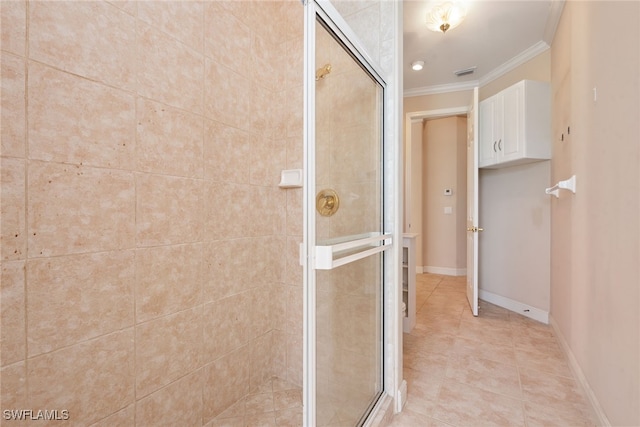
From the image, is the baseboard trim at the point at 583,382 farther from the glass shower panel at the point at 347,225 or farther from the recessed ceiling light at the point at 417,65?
the recessed ceiling light at the point at 417,65

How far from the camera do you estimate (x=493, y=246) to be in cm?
360

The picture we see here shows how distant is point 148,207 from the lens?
1.29 metres

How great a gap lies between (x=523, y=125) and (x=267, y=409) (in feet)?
11.0

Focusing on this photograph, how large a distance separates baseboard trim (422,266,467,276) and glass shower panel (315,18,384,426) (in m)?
4.00

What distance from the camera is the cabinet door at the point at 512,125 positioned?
2.96 metres

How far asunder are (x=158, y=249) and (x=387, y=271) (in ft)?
3.87

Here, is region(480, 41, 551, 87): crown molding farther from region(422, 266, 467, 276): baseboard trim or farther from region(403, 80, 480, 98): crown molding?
region(422, 266, 467, 276): baseboard trim

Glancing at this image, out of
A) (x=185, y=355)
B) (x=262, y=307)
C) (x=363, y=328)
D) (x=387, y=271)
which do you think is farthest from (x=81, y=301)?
(x=387, y=271)

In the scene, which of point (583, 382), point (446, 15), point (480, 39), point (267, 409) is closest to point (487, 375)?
point (583, 382)

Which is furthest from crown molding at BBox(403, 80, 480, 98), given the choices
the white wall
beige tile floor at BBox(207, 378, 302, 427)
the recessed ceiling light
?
beige tile floor at BBox(207, 378, 302, 427)

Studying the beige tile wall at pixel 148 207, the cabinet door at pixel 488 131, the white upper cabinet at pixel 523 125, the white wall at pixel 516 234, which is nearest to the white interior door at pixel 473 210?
the cabinet door at pixel 488 131

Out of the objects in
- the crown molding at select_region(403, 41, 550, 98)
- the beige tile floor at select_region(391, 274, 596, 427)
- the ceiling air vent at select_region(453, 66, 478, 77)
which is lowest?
the beige tile floor at select_region(391, 274, 596, 427)

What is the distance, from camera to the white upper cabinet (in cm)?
291

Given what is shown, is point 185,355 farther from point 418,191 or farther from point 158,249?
point 418,191
